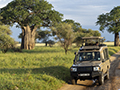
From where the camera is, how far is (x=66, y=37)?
27.0 meters

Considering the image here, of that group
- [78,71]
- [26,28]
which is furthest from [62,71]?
[26,28]

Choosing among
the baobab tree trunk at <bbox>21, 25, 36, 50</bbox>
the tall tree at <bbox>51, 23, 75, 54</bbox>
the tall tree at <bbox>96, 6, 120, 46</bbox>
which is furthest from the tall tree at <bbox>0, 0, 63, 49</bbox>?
the tall tree at <bbox>96, 6, 120, 46</bbox>

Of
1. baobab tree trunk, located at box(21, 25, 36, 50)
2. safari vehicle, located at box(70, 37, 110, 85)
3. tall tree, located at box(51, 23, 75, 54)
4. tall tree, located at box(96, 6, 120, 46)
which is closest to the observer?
safari vehicle, located at box(70, 37, 110, 85)

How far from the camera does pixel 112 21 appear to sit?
2302 inches

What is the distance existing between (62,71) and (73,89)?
3847mm

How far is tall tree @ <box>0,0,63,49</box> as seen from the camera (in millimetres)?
37594

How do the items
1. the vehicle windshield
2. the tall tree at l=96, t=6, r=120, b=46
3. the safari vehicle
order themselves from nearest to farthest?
1. the safari vehicle
2. the vehicle windshield
3. the tall tree at l=96, t=6, r=120, b=46

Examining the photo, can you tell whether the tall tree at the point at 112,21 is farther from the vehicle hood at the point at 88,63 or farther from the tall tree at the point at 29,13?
the vehicle hood at the point at 88,63

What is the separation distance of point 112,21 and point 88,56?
50.3 meters

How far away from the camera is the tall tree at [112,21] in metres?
56.2

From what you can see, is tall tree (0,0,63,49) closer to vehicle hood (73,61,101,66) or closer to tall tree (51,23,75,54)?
tall tree (51,23,75,54)

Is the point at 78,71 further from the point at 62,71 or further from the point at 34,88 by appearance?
the point at 62,71

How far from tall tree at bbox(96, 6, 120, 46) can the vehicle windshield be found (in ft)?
156

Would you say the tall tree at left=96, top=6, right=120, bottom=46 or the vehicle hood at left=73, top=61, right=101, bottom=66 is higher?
the tall tree at left=96, top=6, right=120, bottom=46
